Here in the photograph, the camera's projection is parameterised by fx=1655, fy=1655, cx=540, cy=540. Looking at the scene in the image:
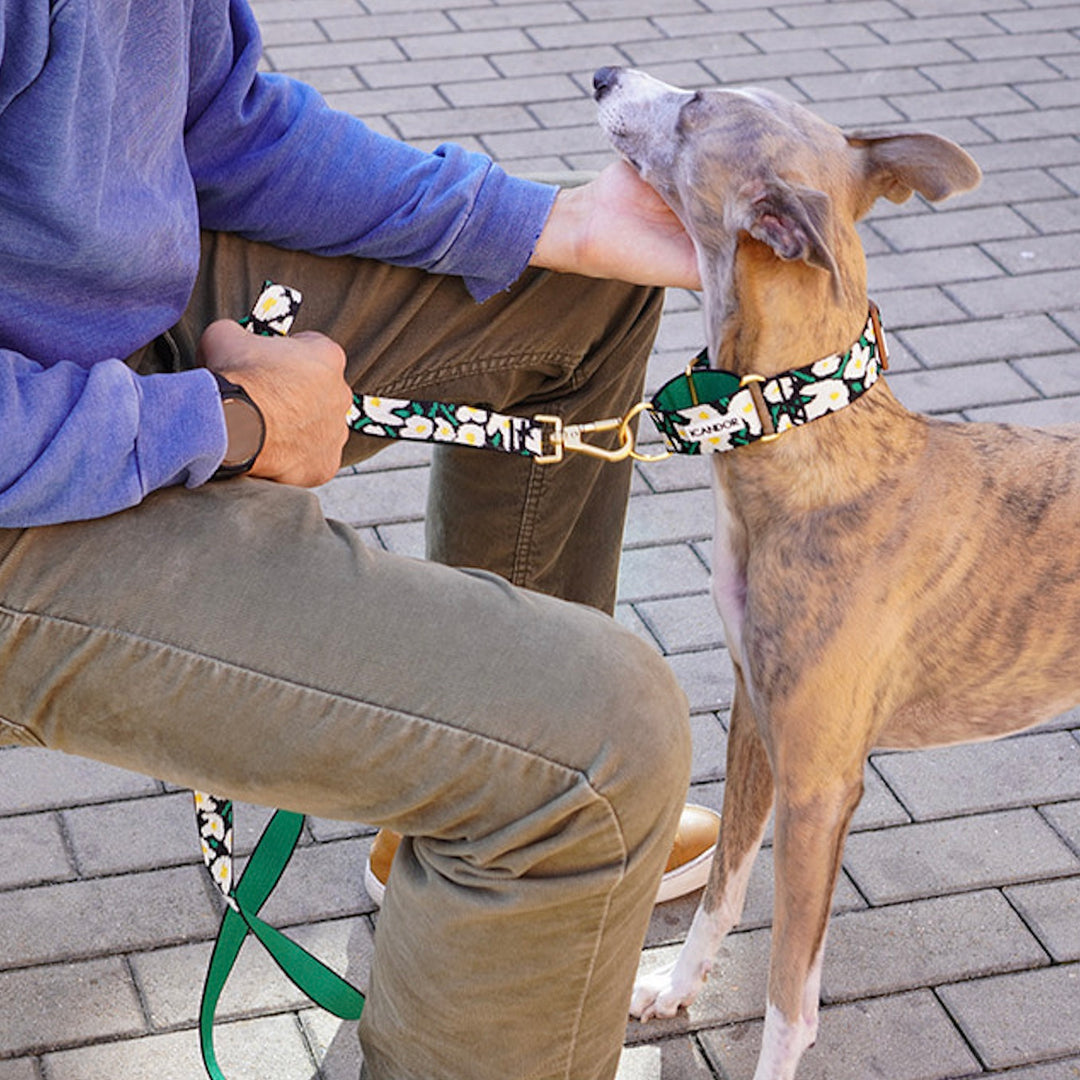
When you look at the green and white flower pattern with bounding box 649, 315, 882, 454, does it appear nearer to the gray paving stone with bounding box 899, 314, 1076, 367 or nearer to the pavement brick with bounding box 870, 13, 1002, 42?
the gray paving stone with bounding box 899, 314, 1076, 367

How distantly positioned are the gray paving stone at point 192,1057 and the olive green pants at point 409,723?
0.45 meters

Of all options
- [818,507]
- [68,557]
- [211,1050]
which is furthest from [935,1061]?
[68,557]

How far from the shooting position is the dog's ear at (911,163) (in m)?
2.22

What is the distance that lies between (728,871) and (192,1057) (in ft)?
2.72

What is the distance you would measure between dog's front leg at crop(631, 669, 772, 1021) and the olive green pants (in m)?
0.53

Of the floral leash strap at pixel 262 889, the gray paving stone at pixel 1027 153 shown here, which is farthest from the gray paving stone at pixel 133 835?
the gray paving stone at pixel 1027 153

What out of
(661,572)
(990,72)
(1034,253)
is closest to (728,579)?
(661,572)

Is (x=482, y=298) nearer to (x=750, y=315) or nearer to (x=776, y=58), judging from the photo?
(x=750, y=315)

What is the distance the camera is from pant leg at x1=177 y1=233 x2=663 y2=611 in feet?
7.84

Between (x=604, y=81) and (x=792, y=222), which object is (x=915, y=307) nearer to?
(x=604, y=81)

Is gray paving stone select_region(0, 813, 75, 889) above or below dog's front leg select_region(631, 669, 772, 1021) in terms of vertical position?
below

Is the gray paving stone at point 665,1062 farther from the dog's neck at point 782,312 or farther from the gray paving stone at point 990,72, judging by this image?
the gray paving stone at point 990,72

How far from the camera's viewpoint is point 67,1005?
247 cm

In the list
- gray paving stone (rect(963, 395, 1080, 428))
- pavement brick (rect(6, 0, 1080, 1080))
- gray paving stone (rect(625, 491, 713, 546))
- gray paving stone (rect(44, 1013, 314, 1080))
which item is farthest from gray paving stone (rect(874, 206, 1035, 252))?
gray paving stone (rect(44, 1013, 314, 1080))
